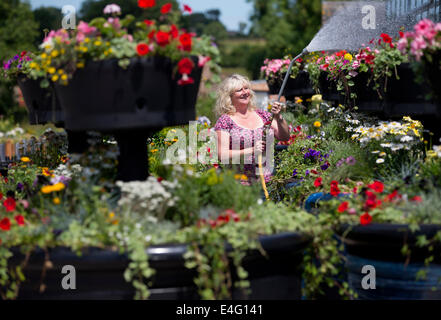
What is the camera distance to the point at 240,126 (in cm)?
488

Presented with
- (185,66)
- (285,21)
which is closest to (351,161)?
(185,66)

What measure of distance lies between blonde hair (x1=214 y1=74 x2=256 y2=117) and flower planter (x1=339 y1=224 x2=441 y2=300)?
87.9 inches

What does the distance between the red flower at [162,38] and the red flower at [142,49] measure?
66 mm

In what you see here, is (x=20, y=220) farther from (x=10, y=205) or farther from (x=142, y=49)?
(x=142, y=49)

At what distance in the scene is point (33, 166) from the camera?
17.7ft

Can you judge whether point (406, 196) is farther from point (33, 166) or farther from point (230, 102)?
point (33, 166)

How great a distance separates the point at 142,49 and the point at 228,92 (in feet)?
7.27

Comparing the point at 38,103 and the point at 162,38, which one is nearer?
the point at 162,38

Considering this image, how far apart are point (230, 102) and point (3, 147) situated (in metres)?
6.61

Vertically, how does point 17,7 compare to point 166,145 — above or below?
above

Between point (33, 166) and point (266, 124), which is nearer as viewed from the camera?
point (266, 124)

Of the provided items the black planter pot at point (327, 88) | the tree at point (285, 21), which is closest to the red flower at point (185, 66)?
the black planter pot at point (327, 88)
